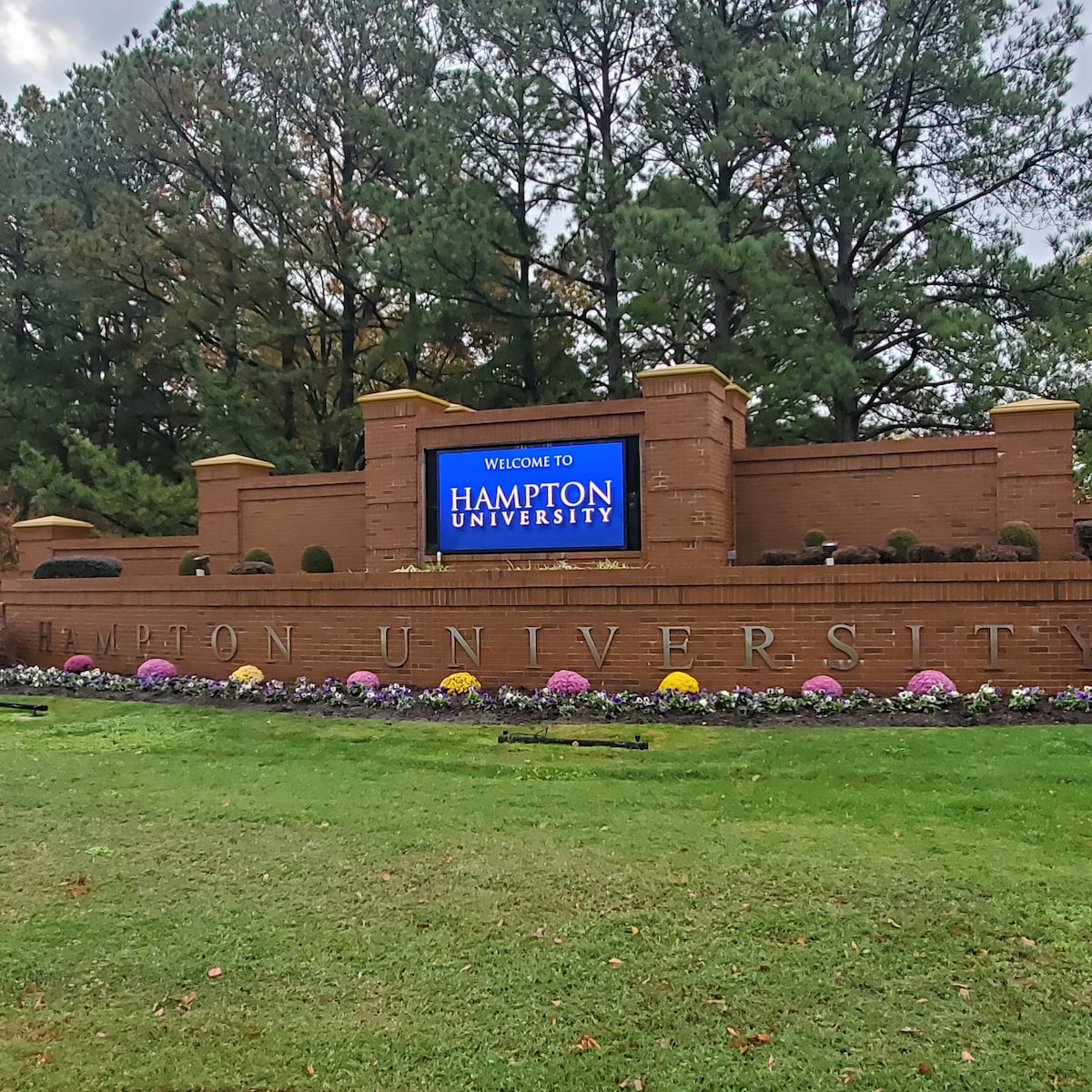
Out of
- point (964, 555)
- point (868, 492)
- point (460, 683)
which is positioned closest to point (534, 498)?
point (460, 683)

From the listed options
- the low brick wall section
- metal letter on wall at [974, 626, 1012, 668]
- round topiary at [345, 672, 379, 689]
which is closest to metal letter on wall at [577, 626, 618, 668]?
the low brick wall section

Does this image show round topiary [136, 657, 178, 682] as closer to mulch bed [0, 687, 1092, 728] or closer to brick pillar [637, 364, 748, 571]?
mulch bed [0, 687, 1092, 728]

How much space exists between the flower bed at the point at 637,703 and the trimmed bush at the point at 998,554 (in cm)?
154

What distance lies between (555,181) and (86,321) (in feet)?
36.9

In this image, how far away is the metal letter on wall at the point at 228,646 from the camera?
1247cm

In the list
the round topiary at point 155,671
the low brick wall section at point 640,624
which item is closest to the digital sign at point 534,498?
the low brick wall section at point 640,624

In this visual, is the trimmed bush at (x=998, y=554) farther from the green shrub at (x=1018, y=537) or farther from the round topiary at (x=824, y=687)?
the round topiary at (x=824, y=687)

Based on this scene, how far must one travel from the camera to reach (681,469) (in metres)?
12.3

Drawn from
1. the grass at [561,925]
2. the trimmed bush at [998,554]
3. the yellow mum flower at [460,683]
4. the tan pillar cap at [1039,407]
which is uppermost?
the tan pillar cap at [1039,407]

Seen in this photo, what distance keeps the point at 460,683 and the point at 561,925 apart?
256 inches

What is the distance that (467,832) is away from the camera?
18.8 feet

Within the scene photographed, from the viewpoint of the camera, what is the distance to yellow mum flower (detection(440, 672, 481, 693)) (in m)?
10.7

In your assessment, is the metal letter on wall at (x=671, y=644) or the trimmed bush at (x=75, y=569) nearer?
the metal letter on wall at (x=671, y=644)

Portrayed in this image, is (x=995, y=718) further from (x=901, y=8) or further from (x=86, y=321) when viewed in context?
(x=86, y=321)
